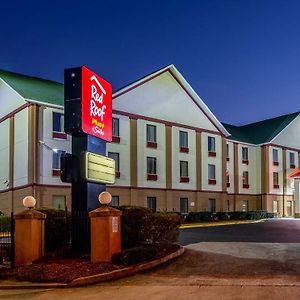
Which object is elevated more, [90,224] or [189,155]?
[189,155]

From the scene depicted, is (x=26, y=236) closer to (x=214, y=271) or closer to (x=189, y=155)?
(x=214, y=271)

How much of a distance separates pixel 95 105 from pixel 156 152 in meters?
24.5

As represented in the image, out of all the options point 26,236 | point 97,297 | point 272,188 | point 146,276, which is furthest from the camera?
point 272,188

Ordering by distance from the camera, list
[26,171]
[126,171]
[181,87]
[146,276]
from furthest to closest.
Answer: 1. [181,87]
2. [126,171]
3. [26,171]
4. [146,276]

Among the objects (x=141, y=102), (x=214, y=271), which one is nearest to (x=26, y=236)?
(x=214, y=271)

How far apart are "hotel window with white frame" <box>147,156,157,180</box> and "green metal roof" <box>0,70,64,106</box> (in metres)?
9.45

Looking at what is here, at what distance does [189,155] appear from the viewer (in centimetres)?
4550

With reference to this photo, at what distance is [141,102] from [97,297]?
1216 inches

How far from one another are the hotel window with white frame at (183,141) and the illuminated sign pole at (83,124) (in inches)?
1054

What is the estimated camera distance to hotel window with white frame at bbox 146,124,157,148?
4222cm

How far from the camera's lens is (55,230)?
18031 millimetres

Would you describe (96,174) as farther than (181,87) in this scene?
No

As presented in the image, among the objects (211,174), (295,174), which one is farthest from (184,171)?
(295,174)

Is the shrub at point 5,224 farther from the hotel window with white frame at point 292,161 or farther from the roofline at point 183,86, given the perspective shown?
the hotel window with white frame at point 292,161
